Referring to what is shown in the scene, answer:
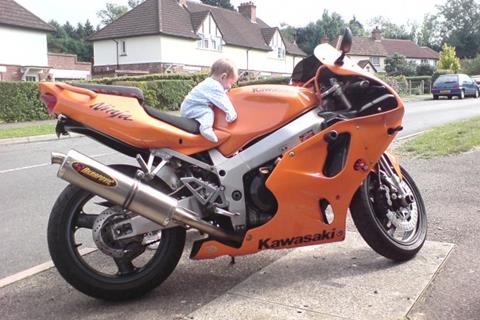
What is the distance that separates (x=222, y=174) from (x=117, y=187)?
0.69 metres

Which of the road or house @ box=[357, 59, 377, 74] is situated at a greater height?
house @ box=[357, 59, 377, 74]

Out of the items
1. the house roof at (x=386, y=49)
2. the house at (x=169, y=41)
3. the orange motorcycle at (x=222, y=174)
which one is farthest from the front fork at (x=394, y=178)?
the house roof at (x=386, y=49)

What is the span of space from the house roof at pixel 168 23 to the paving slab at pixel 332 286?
4190cm

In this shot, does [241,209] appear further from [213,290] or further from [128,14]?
[128,14]

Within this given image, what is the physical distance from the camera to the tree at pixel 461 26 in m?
94.7

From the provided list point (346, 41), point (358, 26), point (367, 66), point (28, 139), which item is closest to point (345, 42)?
point (346, 41)

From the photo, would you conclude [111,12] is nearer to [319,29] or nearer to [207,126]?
[319,29]

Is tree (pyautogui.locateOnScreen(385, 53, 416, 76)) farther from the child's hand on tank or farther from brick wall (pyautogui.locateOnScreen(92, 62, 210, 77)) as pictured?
the child's hand on tank

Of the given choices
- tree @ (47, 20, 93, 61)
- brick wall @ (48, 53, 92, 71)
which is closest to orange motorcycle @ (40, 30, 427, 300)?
brick wall @ (48, 53, 92, 71)

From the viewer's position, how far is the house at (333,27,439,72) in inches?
3157

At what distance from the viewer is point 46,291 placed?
153 inches

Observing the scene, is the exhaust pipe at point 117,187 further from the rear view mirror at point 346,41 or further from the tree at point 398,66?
the tree at point 398,66

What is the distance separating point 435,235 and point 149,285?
262 cm

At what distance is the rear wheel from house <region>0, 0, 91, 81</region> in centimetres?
3194
